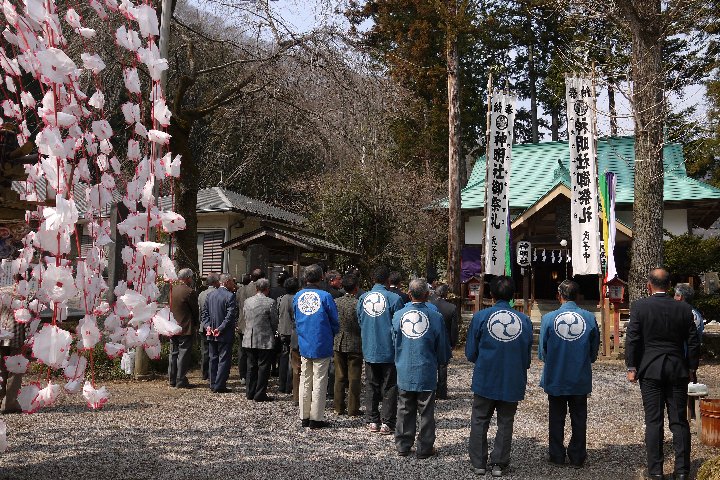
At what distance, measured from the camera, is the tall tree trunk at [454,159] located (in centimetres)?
1576

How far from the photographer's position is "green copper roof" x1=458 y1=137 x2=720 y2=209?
68.0 feet

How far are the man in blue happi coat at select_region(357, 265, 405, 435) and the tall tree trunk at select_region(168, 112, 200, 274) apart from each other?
5.53 m

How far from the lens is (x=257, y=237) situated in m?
13.3

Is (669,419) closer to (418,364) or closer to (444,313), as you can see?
(418,364)

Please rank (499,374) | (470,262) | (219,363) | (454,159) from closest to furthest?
(499,374) → (219,363) → (454,159) → (470,262)

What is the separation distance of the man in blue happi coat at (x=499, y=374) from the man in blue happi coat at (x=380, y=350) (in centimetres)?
141

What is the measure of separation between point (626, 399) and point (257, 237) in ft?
24.9

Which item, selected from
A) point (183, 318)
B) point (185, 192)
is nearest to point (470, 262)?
point (185, 192)

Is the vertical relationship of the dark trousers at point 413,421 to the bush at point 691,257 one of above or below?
below

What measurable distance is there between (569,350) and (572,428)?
0.75 metres

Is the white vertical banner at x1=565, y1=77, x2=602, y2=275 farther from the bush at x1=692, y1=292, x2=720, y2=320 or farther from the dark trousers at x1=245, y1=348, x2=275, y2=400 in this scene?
the dark trousers at x1=245, y1=348, x2=275, y2=400

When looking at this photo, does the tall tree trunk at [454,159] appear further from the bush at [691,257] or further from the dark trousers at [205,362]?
the dark trousers at [205,362]

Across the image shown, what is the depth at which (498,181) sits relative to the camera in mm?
14805

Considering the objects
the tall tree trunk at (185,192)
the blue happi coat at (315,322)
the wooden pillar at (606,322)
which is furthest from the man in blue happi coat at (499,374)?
the wooden pillar at (606,322)
